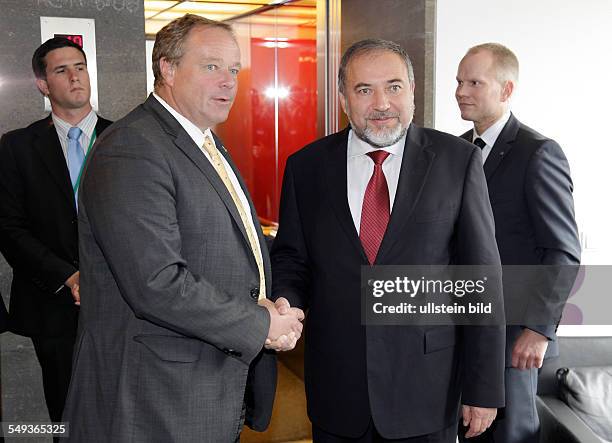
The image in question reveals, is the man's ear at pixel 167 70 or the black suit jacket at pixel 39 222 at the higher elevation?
the man's ear at pixel 167 70

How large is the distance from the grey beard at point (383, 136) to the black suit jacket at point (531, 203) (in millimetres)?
747

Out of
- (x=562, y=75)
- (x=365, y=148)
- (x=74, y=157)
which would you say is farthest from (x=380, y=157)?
(x=562, y=75)

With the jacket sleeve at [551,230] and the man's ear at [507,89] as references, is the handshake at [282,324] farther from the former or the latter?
the man's ear at [507,89]

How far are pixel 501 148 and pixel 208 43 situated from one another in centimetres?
137

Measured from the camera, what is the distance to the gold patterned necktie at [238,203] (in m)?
2.14

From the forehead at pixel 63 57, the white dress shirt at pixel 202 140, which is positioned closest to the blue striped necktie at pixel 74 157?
the forehead at pixel 63 57

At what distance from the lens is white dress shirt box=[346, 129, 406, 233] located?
224cm

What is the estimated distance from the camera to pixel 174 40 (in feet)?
6.95

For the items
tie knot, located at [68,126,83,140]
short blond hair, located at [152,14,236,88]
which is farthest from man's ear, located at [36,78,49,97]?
short blond hair, located at [152,14,236,88]

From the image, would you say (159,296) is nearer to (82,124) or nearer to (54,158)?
(54,158)

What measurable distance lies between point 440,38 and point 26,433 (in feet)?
9.75

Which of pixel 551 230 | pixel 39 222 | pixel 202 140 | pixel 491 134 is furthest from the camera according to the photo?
pixel 39 222

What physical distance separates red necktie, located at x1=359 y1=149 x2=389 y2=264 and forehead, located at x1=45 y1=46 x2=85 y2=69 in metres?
1.86

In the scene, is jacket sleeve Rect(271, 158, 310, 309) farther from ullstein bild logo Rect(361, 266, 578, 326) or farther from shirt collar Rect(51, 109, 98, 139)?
shirt collar Rect(51, 109, 98, 139)
